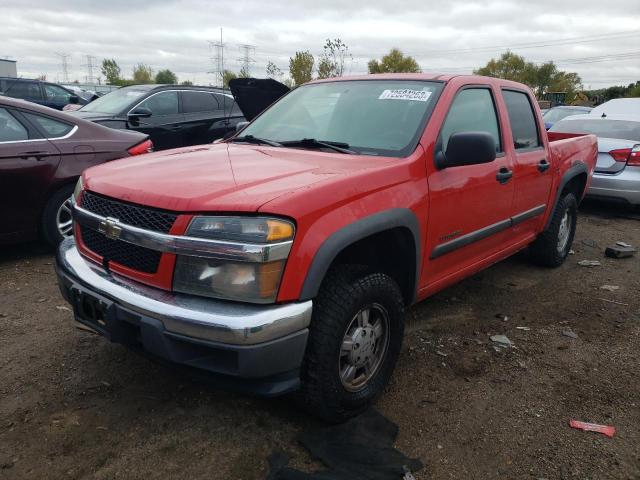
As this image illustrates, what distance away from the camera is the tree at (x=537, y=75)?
220ft

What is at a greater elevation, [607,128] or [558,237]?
[607,128]

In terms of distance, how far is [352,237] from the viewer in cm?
244

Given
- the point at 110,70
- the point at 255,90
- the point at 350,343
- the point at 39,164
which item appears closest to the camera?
the point at 350,343

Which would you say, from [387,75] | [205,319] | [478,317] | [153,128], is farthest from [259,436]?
[153,128]

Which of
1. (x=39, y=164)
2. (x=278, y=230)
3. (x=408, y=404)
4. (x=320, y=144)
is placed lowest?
(x=408, y=404)

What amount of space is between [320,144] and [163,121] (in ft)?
19.1

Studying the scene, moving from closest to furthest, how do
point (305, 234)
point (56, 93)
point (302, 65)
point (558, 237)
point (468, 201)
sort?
point (305, 234) → point (468, 201) → point (558, 237) → point (56, 93) → point (302, 65)

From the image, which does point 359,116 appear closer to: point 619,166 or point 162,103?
point 619,166

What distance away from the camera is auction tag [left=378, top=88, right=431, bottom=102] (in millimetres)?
3330

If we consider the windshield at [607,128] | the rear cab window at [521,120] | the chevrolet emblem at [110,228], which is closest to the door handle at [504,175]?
the rear cab window at [521,120]

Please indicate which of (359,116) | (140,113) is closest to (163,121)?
(140,113)

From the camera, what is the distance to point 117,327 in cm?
236

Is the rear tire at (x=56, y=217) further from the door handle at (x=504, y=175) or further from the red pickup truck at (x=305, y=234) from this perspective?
the door handle at (x=504, y=175)

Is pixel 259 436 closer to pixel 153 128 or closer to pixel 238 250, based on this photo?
pixel 238 250
